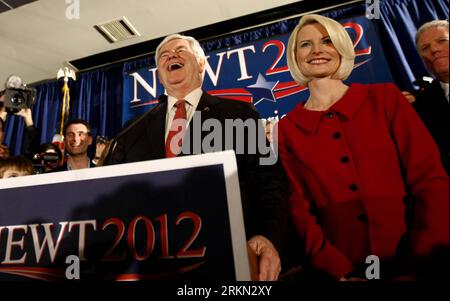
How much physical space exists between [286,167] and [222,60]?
1.41m

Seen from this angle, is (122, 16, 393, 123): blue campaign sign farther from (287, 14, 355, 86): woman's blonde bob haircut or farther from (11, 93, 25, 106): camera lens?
(287, 14, 355, 86): woman's blonde bob haircut

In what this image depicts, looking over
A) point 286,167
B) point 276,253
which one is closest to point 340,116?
point 286,167

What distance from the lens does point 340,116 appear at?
0.63 meters

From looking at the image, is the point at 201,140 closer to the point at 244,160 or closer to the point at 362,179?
the point at 244,160

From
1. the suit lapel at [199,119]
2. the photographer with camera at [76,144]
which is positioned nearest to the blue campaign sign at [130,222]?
the suit lapel at [199,119]

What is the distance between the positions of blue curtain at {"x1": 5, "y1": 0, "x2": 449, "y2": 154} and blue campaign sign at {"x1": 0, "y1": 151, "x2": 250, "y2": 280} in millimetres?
1502

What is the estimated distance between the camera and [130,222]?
50 cm

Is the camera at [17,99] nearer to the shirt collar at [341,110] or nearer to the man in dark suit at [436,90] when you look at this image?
the shirt collar at [341,110]

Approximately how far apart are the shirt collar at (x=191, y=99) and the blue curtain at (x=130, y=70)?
50.1 inches

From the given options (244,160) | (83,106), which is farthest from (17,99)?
(83,106)

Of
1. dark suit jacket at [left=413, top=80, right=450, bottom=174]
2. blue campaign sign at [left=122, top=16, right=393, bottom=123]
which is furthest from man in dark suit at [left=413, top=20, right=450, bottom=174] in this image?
blue campaign sign at [left=122, top=16, right=393, bottom=123]

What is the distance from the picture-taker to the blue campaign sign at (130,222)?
0.46 m
